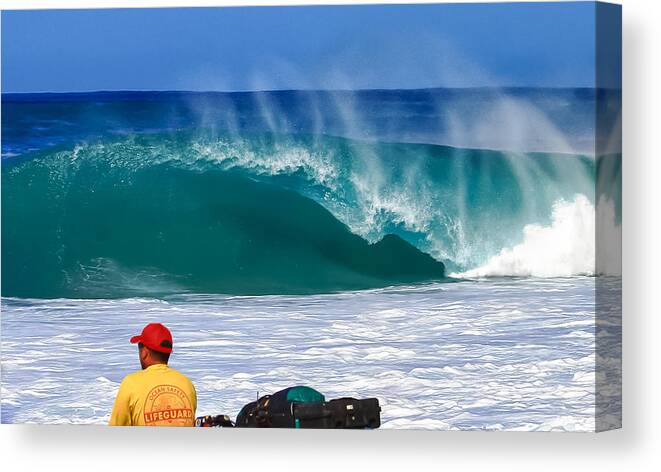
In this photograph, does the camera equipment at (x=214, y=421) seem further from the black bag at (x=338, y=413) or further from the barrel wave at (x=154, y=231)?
the barrel wave at (x=154, y=231)

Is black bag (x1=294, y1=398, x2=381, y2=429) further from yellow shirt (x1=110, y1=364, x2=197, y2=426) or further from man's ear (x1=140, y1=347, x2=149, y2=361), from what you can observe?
man's ear (x1=140, y1=347, x2=149, y2=361)

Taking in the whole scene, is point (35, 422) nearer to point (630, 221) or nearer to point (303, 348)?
point (303, 348)

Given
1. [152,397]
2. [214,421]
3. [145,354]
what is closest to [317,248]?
[214,421]

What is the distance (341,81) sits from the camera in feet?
36.4

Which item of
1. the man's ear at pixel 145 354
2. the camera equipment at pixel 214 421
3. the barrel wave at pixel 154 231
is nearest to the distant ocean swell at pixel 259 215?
the barrel wave at pixel 154 231

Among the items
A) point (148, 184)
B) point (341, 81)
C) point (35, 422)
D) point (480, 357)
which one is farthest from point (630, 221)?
point (35, 422)

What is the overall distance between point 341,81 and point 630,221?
196 cm

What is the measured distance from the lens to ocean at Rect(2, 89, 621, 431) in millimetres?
10836

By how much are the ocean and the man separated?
55.4 inches

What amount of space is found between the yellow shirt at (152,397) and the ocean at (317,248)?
140 cm

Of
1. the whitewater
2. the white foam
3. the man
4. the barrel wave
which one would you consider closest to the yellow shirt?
the man

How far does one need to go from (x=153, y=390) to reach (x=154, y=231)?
199cm

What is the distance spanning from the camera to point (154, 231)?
11.4m

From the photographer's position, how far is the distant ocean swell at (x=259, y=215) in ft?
36.4
